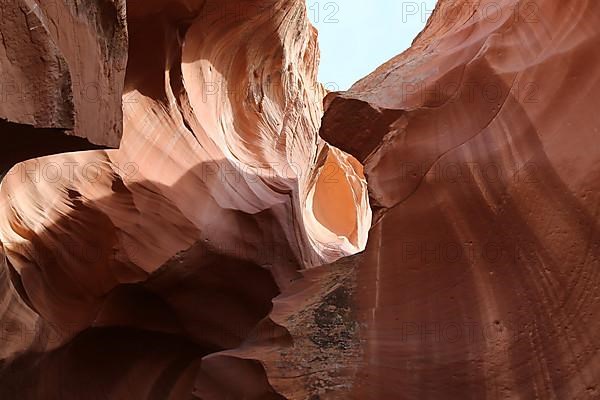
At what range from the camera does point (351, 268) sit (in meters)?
3.21

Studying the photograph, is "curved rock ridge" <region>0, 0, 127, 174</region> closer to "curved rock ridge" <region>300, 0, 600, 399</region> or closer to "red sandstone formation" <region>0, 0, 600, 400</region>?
"red sandstone formation" <region>0, 0, 600, 400</region>

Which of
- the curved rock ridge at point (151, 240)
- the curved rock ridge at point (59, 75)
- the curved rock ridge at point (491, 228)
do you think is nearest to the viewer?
the curved rock ridge at point (59, 75)

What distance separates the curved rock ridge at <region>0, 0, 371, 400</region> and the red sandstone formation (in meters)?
0.01

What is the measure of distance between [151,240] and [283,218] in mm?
841

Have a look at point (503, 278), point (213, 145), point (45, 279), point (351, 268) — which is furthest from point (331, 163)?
point (503, 278)

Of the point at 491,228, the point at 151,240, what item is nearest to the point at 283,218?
the point at 151,240

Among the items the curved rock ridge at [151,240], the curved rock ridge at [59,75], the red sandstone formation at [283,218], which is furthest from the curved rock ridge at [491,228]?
the curved rock ridge at [59,75]

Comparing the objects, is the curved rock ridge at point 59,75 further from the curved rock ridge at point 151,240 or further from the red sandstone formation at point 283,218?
the curved rock ridge at point 151,240

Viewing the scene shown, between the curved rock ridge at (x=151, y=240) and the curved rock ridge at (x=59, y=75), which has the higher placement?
the curved rock ridge at (x=59, y=75)

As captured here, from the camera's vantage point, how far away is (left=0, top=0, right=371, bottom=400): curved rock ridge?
13.3ft

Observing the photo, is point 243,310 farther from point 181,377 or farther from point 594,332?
point 594,332

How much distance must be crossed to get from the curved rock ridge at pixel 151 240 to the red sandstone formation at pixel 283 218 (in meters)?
0.01

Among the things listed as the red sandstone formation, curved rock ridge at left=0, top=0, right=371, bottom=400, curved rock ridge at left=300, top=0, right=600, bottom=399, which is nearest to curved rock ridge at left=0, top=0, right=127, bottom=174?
the red sandstone formation

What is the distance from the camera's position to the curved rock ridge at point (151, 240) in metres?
4.07
